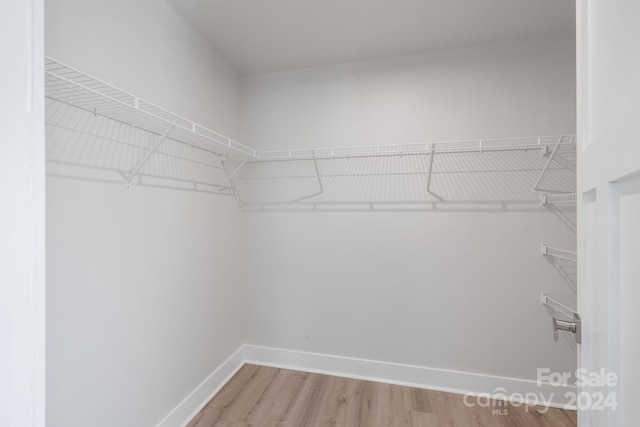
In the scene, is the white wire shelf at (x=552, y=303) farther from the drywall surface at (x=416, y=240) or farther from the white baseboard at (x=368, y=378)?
the white baseboard at (x=368, y=378)

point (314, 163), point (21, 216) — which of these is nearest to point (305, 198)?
point (314, 163)

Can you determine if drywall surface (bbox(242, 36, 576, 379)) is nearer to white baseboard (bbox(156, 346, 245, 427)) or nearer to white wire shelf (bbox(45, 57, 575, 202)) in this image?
white wire shelf (bbox(45, 57, 575, 202))

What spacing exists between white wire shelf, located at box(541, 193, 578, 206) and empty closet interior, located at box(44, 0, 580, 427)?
0.04 metres

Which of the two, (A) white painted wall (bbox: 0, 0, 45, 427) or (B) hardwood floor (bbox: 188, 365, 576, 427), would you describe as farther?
(B) hardwood floor (bbox: 188, 365, 576, 427)

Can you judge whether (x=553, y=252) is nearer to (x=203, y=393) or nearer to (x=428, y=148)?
(x=428, y=148)

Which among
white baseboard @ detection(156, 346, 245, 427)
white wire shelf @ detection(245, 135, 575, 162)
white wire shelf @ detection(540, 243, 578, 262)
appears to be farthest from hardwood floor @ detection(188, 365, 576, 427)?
white wire shelf @ detection(245, 135, 575, 162)

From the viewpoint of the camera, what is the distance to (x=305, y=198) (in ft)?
7.25

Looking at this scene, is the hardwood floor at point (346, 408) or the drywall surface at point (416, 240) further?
the drywall surface at point (416, 240)

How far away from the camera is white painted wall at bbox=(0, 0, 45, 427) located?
381 mm

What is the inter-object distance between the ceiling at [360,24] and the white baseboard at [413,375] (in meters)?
2.35

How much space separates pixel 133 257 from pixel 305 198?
4.09 ft

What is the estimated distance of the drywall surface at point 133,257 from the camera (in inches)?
40.9

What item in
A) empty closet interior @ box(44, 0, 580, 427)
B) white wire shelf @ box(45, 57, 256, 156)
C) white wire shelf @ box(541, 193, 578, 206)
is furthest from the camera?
white wire shelf @ box(541, 193, 578, 206)

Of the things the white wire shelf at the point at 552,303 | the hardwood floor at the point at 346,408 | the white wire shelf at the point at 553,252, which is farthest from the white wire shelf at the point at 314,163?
the hardwood floor at the point at 346,408
